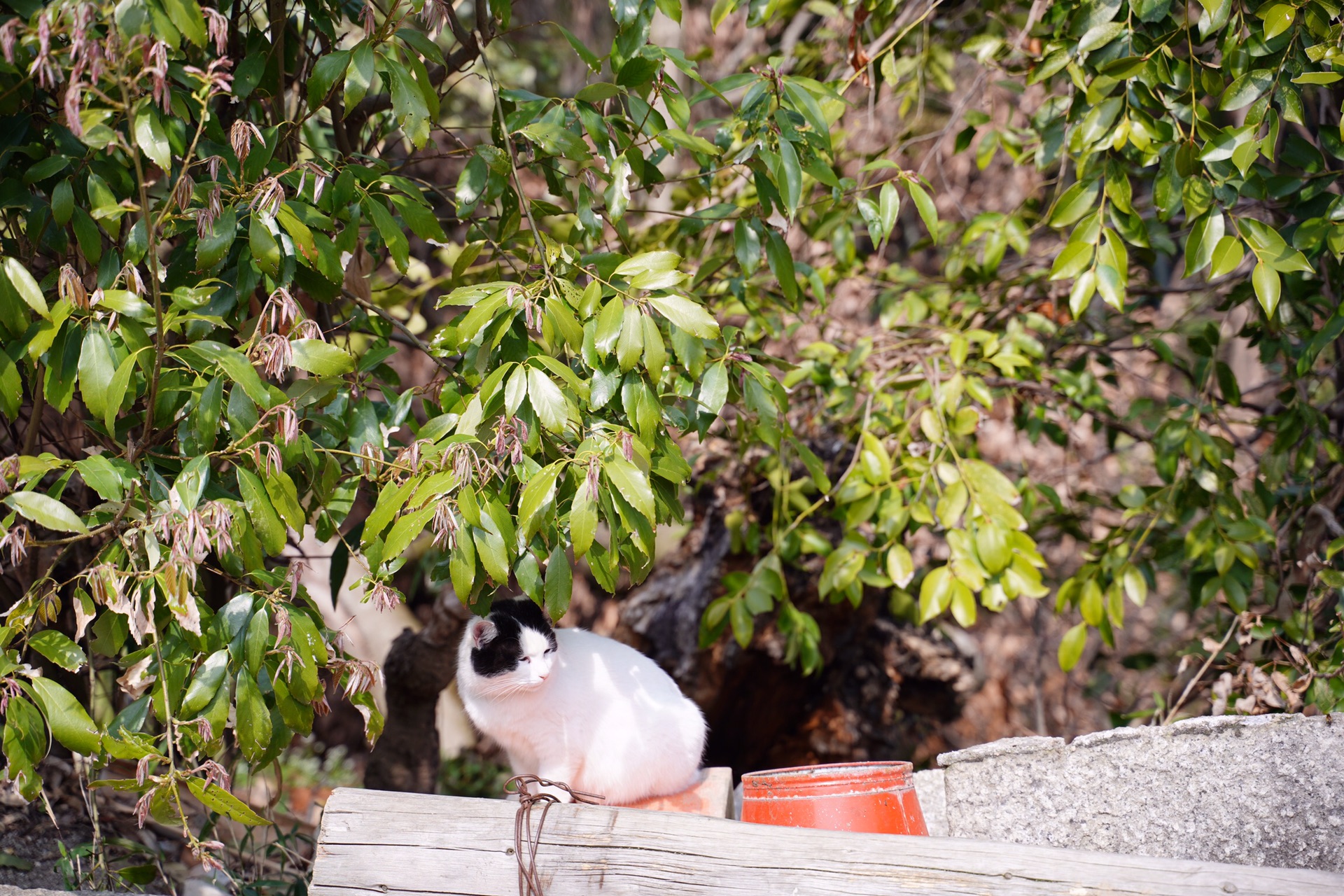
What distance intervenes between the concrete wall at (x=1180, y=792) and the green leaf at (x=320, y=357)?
1.45 meters

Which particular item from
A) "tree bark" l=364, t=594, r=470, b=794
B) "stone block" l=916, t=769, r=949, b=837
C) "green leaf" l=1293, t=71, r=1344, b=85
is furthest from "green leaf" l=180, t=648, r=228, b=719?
"green leaf" l=1293, t=71, r=1344, b=85

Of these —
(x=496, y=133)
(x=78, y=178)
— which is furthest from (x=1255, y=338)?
(x=78, y=178)

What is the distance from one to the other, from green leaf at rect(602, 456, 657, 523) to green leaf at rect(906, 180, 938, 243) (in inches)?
34.7

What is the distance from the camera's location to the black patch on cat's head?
5.88 feet

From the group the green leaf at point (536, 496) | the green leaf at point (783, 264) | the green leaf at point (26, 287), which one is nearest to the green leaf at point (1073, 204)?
the green leaf at point (783, 264)

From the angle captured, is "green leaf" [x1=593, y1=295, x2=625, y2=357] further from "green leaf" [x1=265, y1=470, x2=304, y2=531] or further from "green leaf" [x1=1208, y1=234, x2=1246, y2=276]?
"green leaf" [x1=1208, y1=234, x2=1246, y2=276]

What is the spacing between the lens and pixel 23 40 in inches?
47.4

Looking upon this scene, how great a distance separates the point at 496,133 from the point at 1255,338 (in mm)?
1989

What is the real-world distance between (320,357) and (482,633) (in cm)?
67

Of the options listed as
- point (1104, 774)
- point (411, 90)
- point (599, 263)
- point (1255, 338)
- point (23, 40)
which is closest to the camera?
point (23, 40)

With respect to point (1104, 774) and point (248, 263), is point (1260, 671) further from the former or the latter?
point (248, 263)

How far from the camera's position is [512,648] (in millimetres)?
1796

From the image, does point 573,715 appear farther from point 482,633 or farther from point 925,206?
point 925,206

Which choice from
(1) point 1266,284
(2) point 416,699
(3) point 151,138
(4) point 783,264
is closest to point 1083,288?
(1) point 1266,284
